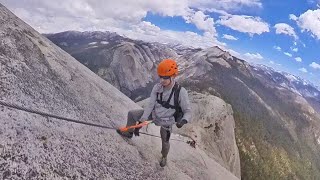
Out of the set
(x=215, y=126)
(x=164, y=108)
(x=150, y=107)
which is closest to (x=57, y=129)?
(x=150, y=107)

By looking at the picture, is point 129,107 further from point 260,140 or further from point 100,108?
point 260,140

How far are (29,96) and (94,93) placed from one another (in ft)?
17.2

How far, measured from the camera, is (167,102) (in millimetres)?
13352

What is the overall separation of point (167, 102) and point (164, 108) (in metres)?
0.41

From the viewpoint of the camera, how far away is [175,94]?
43.3ft

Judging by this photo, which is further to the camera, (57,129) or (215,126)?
(215,126)

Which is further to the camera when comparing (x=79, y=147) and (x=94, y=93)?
(x=94, y=93)

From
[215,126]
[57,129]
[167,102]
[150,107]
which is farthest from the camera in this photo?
[215,126]

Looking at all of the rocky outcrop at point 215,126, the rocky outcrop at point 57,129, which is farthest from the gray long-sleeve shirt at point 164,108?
the rocky outcrop at point 215,126

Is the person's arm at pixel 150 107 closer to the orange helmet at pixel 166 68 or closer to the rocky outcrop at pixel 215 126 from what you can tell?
the orange helmet at pixel 166 68

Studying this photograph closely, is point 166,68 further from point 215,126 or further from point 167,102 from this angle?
point 215,126

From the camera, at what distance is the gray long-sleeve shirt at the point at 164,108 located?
520 inches

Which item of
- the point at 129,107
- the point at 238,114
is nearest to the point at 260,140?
the point at 238,114

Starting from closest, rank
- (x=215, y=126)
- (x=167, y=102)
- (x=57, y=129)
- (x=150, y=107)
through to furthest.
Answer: (x=57, y=129)
(x=167, y=102)
(x=150, y=107)
(x=215, y=126)
